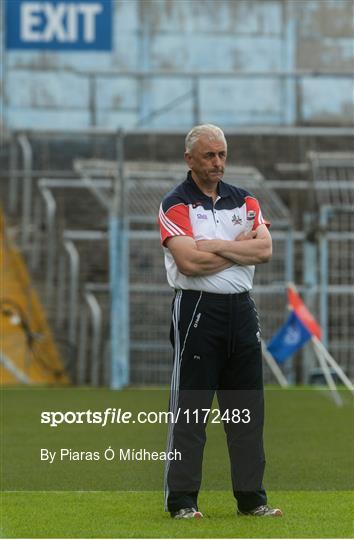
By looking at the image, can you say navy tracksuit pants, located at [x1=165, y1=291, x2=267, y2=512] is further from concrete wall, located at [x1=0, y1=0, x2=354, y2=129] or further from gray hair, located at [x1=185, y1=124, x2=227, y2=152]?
concrete wall, located at [x1=0, y1=0, x2=354, y2=129]

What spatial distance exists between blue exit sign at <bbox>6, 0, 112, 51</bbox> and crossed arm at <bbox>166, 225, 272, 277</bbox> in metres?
14.0

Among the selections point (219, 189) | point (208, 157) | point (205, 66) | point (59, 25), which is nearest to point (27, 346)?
point (59, 25)

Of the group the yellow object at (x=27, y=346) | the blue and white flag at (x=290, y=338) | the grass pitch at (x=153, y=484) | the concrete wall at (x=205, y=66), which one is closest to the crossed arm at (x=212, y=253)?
the grass pitch at (x=153, y=484)

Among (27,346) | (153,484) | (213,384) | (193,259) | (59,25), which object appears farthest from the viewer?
(59,25)

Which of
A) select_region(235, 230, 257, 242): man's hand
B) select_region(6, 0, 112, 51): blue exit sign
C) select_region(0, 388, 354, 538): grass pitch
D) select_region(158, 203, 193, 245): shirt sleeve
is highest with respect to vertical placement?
select_region(6, 0, 112, 51): blue exit sign

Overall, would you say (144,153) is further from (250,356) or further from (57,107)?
(250,356)

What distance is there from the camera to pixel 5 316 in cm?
1991

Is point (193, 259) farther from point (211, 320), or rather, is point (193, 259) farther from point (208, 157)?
point (208, 157)

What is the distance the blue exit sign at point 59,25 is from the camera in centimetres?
2072

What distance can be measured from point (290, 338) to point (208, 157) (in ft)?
30.2

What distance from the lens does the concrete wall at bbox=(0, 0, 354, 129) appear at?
24.3 meters

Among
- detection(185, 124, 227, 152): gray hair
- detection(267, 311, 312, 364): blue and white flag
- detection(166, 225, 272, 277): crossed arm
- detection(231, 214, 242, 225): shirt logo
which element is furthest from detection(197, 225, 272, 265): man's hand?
detection(267, 311, 312, 364): blue and white flag

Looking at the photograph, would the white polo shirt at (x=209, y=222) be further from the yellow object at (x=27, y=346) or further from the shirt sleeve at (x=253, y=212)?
the yellow object at (x=27, y=346)

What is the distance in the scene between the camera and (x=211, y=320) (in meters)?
6.95
